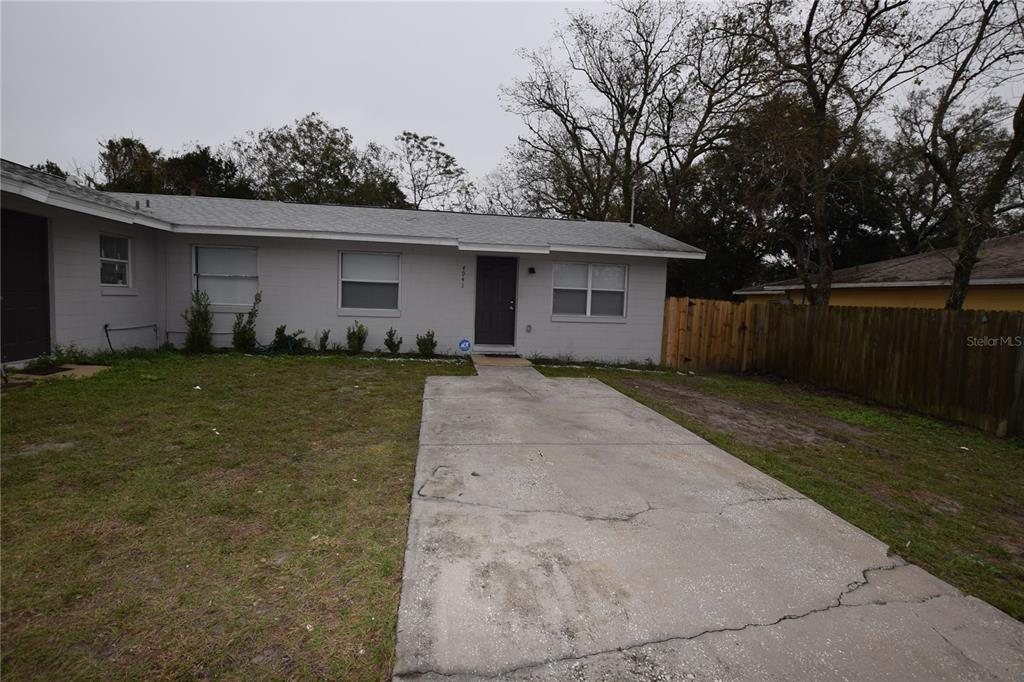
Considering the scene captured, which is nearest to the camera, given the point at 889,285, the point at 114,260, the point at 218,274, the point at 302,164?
the point at 114,260

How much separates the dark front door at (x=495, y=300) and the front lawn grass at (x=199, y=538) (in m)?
5.75

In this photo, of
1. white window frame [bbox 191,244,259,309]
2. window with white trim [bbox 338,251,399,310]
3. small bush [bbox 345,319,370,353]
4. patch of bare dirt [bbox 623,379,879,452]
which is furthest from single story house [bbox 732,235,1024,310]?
white window frame [bbox 191,244,259,309]

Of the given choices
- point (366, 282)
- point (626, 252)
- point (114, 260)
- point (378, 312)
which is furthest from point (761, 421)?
point (114, 260)

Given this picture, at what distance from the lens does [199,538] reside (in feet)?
9.53

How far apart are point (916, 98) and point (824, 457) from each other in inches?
545

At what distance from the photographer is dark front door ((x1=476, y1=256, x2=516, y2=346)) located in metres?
11.5

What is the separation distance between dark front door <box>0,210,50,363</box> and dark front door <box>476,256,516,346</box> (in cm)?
742

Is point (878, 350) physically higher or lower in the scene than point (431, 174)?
lower

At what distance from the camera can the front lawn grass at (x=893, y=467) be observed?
321 centimetres

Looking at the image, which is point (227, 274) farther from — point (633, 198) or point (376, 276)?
point (633, 198)

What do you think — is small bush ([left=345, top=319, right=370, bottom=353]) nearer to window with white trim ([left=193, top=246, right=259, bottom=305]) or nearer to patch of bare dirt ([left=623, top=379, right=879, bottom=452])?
window with white trim ([left=193, top=246, right=259, bottom=305])

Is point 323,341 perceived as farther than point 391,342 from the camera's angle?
No

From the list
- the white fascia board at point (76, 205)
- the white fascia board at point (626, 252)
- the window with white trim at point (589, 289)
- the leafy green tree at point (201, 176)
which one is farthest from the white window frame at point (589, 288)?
the leafy green tree at point (201, 176)

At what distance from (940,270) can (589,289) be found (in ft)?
29.5
